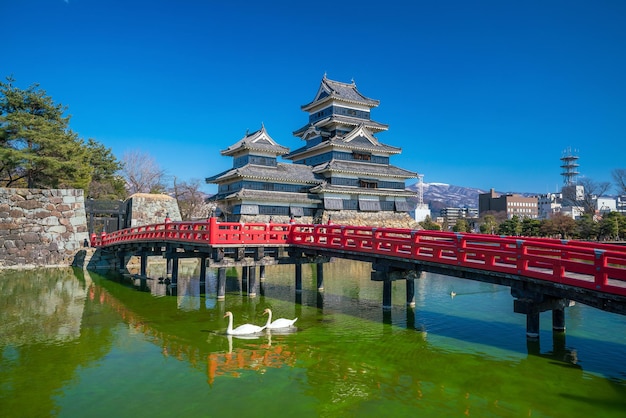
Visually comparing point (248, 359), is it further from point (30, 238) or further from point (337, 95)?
point (337, 95)

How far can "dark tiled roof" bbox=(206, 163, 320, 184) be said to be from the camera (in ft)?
130

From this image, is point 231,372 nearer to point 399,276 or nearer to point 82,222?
point 399,276

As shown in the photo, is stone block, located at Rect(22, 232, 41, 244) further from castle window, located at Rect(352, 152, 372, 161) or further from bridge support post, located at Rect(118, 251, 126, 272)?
castle window, located at Rect(352, 152, 372, 161)

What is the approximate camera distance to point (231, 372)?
30.9 ft

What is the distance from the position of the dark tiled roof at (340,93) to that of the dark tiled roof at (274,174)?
10253mm

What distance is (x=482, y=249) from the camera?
11.5m

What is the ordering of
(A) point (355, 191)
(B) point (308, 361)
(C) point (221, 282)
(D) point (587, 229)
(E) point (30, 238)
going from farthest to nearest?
(D) point (587, 229), (A) point (355, 191), (E) point (30, 238), (C) point (221, 282), (B) point (308, 361)

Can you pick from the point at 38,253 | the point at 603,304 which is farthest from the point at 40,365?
the point at 38,253

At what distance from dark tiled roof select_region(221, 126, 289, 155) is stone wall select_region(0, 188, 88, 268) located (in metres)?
15.0

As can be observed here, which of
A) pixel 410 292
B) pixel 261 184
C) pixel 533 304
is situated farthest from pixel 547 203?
pixel 533 304

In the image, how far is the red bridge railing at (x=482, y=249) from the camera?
9.10 metres

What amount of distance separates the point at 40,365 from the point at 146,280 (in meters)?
14.5

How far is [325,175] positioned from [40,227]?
86.7ft

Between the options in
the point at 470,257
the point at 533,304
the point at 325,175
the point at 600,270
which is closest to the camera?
the point at 600,270
